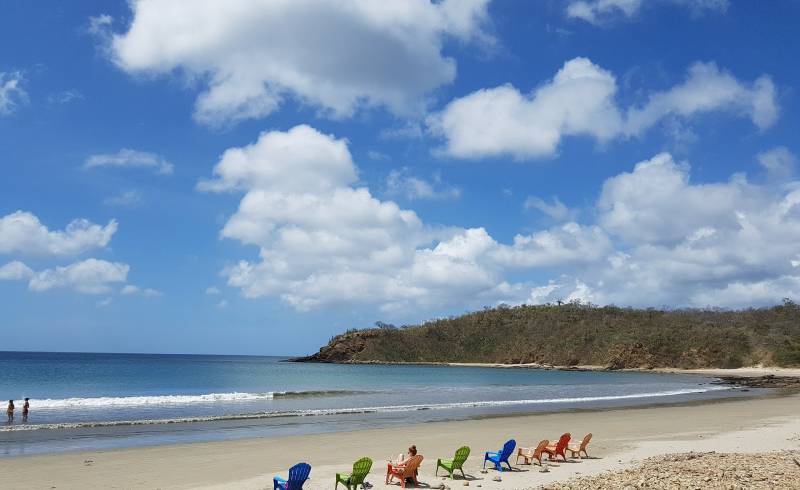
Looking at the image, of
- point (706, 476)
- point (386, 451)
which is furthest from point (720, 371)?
point (706, 476)

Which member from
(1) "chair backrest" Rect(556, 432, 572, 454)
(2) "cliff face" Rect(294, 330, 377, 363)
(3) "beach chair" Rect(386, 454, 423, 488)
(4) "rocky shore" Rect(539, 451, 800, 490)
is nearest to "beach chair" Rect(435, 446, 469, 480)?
(3) "beach chair" Rect(386, 454, 423, 488)

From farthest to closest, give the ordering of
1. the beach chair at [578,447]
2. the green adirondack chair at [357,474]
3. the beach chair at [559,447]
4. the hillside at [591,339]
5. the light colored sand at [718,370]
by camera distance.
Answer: the hillside at [591,339] < the light colored sand at [718,370] < the beach chair at [578,447] < the beach chair at [559,447] < the green adirondack chair at [357,474]

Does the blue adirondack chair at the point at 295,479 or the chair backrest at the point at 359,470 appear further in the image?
the chair backrest at the point at 359,470

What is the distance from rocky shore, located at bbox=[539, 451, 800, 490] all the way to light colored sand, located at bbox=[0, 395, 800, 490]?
6.28 ft

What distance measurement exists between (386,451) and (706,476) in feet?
32.1

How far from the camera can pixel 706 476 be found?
10766mm

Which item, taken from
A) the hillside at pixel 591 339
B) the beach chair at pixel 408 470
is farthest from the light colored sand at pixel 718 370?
the beach chair at pixel 408 470

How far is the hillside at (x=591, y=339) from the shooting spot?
104 m

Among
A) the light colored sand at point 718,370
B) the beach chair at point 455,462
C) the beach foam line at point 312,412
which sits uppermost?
the beach chair at point 455,462

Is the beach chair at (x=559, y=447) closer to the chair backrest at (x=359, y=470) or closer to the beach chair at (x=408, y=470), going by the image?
the beach chair at (x=408, y=470)

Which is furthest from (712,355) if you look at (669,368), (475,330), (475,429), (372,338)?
(475,429)

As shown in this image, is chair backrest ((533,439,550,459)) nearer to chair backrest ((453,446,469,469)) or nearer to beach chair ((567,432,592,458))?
beach chair ((567,432,592,458))

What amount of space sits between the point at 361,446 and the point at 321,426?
669 centimetres

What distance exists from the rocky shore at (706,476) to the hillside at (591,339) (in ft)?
303
